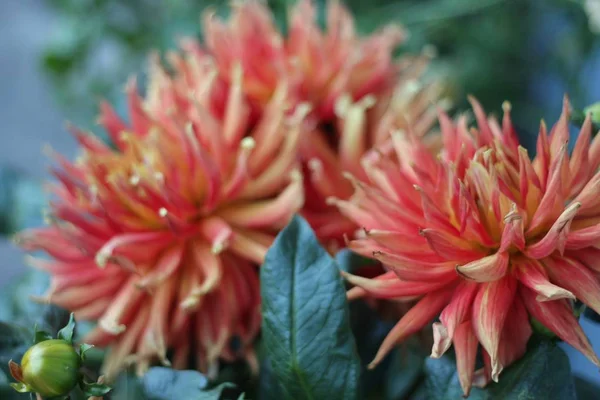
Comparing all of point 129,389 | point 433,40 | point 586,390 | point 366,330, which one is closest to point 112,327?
point 129,389

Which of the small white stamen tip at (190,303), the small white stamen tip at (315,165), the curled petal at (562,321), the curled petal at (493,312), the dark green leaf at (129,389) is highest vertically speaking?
the small white stamen tip at (315,165)

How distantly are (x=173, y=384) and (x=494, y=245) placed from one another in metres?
0.16

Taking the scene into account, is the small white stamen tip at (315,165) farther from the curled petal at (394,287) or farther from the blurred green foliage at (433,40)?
the blurred green foliage at (433,40)

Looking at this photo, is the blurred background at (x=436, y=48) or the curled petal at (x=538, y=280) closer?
the curled petal at (x=538, y=280)

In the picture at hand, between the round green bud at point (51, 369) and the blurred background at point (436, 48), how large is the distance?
269 mm

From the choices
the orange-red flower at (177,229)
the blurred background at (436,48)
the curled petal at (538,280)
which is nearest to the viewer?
the curled petal at (538,280)

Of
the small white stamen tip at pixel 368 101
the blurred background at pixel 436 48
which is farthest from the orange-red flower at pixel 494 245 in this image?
the blurred background at pixel 436 48

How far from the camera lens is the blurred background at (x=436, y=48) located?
579mm

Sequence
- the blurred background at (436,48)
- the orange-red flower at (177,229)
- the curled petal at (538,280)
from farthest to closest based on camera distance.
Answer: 1. the blurred background at (436,48)
2. the orange-red flower at (177,229)
3. the curled petal at (538,280)

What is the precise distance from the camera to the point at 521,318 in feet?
0.83

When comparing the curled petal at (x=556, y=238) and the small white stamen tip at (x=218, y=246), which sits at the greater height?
the small white stamen tip at (x=218, y=246)

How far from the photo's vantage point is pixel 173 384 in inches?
11.2

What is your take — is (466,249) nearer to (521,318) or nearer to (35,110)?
(521,318)

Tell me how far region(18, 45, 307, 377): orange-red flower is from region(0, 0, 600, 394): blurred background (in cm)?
16
